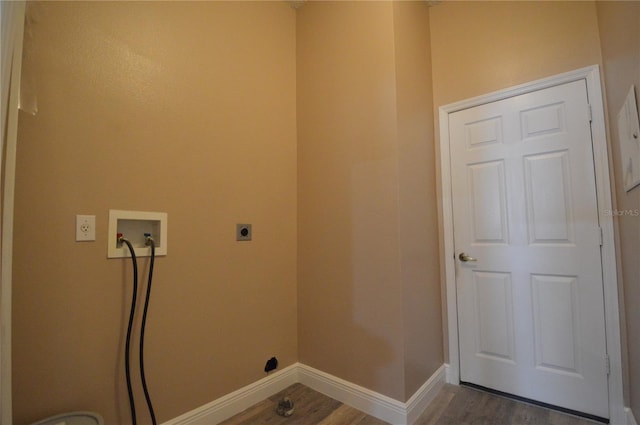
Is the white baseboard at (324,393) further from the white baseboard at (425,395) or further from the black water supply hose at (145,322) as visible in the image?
the black water supply hose at (145,322)

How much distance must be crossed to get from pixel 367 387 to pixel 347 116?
180 centimetres

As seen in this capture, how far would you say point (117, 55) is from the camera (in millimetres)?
1369

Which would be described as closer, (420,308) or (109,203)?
(109,203)

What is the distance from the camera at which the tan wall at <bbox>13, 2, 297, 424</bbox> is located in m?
1.15

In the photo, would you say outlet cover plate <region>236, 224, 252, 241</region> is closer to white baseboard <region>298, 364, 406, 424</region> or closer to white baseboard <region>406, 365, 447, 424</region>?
white baseboard <region>298, 364, 406, 424</region>

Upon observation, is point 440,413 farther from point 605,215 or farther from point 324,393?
point 605,215

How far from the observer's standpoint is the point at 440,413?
5.68 feet

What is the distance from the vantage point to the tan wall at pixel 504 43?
172 centimetres

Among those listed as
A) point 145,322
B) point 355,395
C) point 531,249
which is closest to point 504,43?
point 531,249

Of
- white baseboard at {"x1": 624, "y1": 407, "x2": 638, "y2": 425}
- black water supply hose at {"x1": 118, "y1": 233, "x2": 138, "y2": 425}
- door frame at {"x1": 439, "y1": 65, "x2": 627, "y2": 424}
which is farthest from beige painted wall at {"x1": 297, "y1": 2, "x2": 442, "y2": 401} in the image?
black water supply hose at {"x1": 118, "y1": 233, "x2": 138, "y2": 425}

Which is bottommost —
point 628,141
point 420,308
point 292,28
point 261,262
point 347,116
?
point 420,308

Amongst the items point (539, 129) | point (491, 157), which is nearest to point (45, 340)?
point (491, 157)

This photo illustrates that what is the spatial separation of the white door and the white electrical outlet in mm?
2240

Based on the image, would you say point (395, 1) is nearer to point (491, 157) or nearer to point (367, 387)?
point (491, 157)
